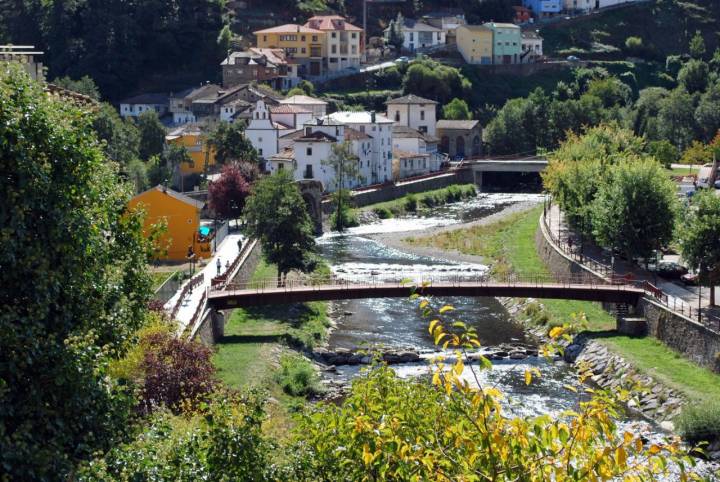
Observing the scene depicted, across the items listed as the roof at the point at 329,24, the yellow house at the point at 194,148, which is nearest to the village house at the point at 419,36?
the roof at the point at 329,24

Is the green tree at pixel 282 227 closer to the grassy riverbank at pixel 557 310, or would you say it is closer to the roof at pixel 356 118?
the grassy riverbank at pixel 557 310

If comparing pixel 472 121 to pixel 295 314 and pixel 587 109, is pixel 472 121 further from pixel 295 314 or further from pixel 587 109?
pixel 295 314

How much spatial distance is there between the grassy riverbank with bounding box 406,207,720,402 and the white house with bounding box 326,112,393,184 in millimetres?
14413

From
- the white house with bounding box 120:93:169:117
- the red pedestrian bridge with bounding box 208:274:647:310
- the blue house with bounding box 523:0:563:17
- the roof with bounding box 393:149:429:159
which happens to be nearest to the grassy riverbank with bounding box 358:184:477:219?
the roof with bounding box 393:149:429:159

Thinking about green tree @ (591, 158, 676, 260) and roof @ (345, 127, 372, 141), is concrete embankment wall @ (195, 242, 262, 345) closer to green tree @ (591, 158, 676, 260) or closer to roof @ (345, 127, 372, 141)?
green tree @ (591, 158, 676, 260)

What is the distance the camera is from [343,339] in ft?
168

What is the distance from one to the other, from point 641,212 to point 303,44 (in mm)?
75008

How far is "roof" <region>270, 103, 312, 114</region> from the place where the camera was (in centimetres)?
9862

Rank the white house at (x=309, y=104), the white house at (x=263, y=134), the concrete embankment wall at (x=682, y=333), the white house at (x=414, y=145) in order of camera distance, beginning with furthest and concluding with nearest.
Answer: the white house at (x=414, y=145), the white house at (x=309, y=104), the white house at (x=263, y=134), the concrete embankment wall at (x=682, y=333)

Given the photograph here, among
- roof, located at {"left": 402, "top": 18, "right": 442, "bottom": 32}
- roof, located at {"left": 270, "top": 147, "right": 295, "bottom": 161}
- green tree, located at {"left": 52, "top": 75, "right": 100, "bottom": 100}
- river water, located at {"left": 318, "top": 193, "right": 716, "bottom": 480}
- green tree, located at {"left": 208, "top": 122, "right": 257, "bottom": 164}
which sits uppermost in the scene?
roof, located at {"left": 402, "top": 18, "right": 442, "bottom": 32}

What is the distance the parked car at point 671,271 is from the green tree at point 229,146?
38.1 m

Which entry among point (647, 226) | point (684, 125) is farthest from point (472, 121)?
point (647, 226)

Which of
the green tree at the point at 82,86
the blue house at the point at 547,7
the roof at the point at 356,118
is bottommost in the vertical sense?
the roof at the point at 356,118

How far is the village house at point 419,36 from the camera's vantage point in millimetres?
137250
